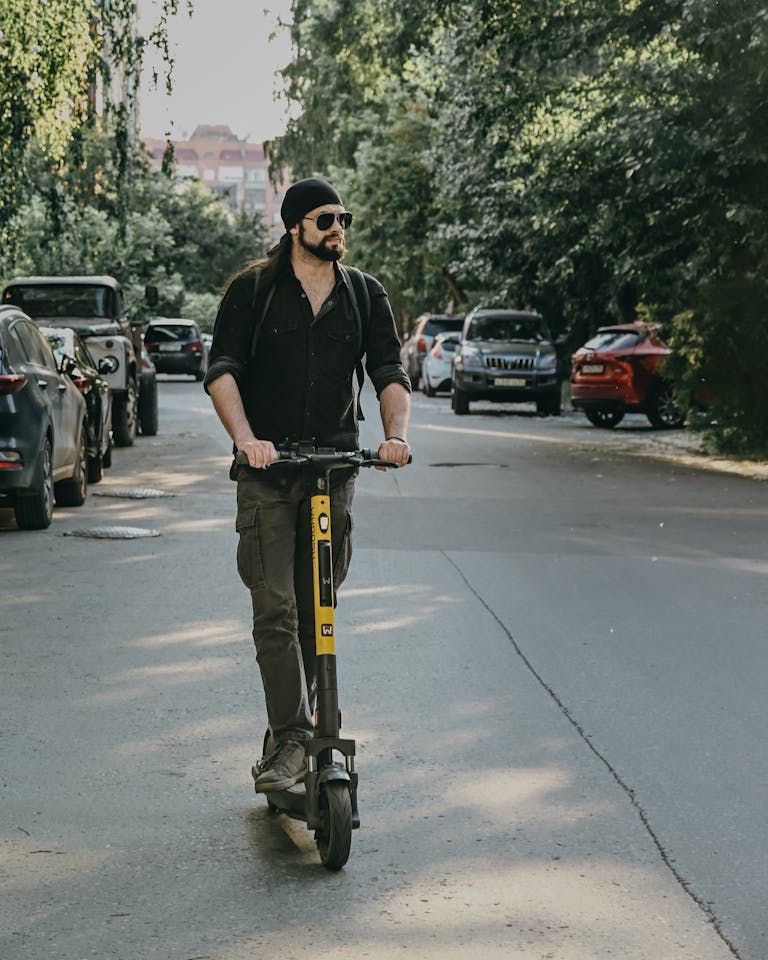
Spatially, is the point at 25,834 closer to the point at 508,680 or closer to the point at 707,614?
the point at 508,680

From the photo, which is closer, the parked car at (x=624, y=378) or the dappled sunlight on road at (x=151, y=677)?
the dappled sunlight on road at (x=151, y=677)

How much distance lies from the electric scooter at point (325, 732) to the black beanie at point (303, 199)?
2.23 ft

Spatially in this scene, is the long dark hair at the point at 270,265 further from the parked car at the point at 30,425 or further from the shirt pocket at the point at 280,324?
the parked car at the point at 30,425

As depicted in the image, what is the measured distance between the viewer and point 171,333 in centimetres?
4756

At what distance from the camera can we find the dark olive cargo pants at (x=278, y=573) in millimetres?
5203

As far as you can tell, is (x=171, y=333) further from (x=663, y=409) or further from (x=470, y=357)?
(x=663, y=409)

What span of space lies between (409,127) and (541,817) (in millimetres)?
47142

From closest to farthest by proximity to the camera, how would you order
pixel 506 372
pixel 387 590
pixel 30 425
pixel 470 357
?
1. pixel 387 590
2. pixel 30 425
3. pixel 506 372
4. pixel 470 357

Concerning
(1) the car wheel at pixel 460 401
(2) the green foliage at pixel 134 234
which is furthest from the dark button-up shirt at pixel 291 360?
(1) the car wheel at pixel 460 401

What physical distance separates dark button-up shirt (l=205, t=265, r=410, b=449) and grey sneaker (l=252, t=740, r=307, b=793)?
89 centimetres

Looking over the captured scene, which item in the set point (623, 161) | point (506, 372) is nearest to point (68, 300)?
point (623, 161)

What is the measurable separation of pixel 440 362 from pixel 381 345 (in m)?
33.9

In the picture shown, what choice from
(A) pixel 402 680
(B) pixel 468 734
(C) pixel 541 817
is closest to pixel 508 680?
(A) pixel 402 680

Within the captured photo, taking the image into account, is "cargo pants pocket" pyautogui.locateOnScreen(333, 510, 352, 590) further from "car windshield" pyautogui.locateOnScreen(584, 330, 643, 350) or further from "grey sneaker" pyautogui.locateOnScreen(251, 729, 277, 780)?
"car windshield" pyautogui.locateOnScreen(584, 330, 643, 350)
